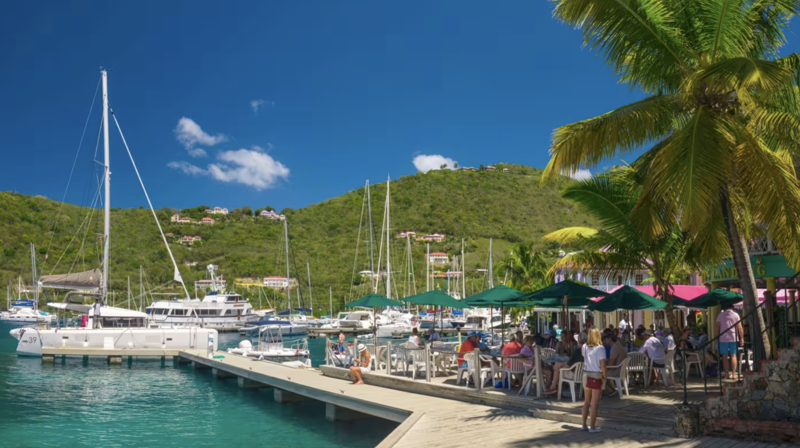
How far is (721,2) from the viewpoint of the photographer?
10094mm

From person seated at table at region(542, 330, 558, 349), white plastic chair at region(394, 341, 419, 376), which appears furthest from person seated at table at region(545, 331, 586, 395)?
white plastic chair at region(394, 341, 419, 376)

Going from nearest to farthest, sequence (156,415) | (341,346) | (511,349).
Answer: (511,349), (156,415), (341,346)

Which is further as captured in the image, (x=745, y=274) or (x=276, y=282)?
(x=276, y=282)

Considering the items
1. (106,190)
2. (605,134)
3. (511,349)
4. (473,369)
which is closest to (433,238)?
(106,190)

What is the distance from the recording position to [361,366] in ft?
56.5

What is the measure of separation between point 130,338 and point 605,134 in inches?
1175

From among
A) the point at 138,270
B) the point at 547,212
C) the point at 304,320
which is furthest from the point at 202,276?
the point at 547,212

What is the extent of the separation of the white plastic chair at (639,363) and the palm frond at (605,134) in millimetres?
4168

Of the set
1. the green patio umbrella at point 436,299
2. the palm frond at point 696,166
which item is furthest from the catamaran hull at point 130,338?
the palm frond at point 696,166

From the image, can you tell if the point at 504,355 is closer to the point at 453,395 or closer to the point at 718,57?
the point at 453,395

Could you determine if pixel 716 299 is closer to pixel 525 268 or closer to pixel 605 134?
pixel 605 134

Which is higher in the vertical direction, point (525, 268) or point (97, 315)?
point (525, 268)

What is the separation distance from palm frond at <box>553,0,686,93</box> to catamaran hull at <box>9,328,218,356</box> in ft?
89.0

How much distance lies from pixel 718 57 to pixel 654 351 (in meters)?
6.03
